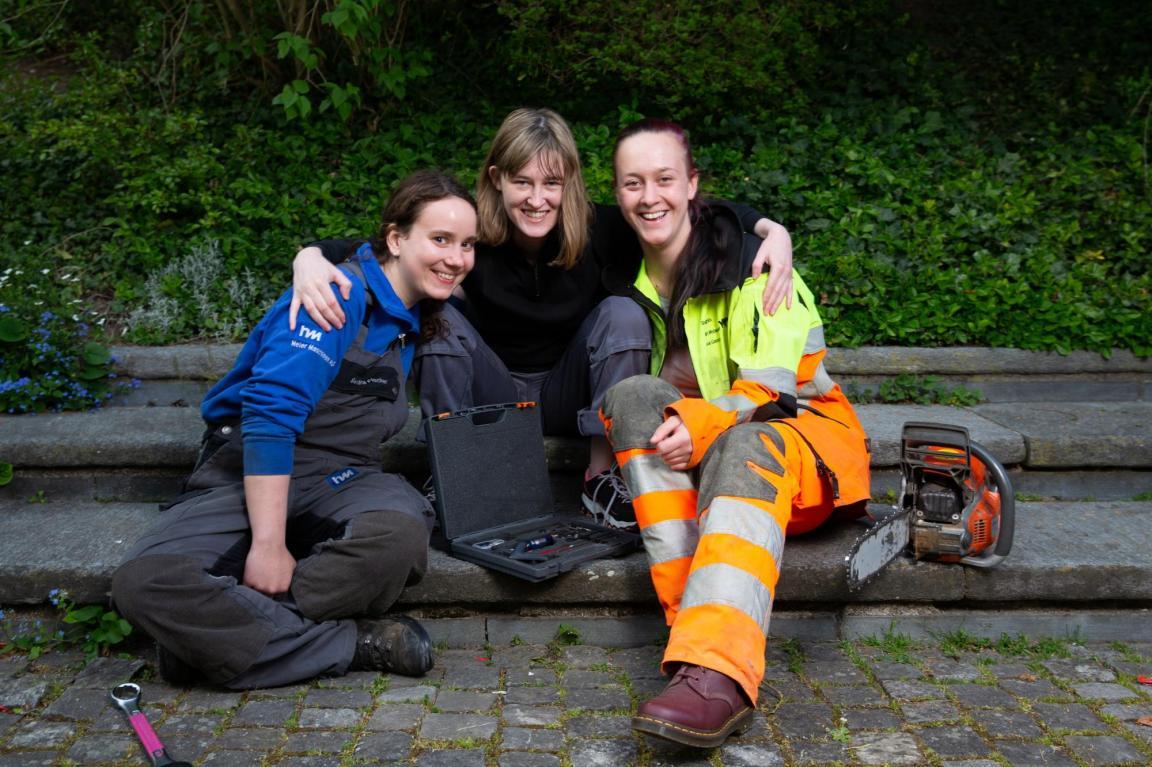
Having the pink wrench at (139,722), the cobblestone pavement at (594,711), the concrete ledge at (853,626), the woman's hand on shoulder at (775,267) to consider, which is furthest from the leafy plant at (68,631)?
the woman's hand on shoulder at (775,267)

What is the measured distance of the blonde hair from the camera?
3.57 m

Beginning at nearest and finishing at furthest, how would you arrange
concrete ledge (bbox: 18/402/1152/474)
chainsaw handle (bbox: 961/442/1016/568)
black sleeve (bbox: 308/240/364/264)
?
chainsaw handle (bbox: 961/442/1016/568), black sleeve (bbox: 308/240/364/264), concrete ledge (bbox: 18/402/1152/474)

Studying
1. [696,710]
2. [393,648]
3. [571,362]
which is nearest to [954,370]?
[571,362]

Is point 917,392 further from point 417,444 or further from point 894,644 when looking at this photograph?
point 417,444

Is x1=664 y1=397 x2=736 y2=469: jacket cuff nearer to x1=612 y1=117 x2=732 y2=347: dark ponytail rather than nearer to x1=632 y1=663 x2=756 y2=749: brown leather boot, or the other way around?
x1=612 y1=117 x2=732 y2=347: dark ponytail

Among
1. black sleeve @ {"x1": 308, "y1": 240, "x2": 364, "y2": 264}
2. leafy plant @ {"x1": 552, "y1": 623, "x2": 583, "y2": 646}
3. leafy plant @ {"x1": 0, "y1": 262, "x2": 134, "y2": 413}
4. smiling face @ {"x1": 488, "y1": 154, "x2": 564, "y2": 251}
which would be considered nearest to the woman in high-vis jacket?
smiling face @ {"x1": 488, "y1": 154, "x2": 564, "y2": 251}

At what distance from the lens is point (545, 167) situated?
11.7 feet

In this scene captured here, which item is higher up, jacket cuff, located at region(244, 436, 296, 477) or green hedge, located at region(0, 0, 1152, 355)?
green hedge, located at region(0, 0, 1152, 355)

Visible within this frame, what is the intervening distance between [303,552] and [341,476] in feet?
0.87

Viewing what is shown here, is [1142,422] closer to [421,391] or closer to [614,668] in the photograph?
[614,668]

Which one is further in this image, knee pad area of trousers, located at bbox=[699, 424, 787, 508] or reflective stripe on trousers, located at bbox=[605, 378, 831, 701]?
knee pad area of trousers, located at bbox=[699, 424, 787, 508]

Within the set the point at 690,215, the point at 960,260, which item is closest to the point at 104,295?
the point at 690,215

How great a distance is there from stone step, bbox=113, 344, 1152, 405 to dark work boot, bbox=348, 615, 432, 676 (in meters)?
2.04

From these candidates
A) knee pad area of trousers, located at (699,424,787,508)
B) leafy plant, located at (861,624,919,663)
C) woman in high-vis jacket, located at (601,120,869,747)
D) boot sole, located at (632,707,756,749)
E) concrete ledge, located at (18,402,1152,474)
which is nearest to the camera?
boot sole, located at (632,707,756,749)
